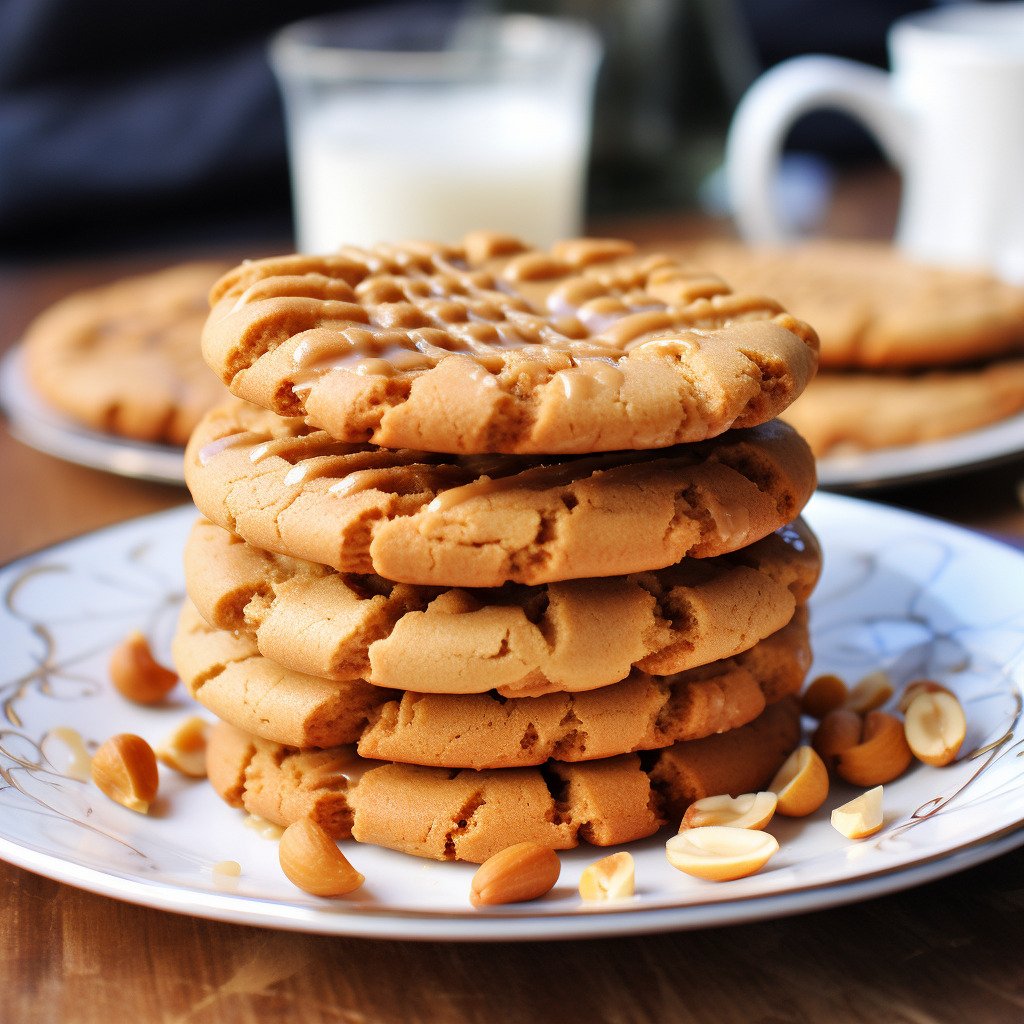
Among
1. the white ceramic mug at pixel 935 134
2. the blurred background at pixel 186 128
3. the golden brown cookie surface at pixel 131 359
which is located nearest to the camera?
the golden brown cookie surface at pixel 131 359

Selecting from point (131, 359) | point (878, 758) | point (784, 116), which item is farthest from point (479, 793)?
point (784, 116)

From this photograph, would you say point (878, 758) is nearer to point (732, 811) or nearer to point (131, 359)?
point (732, 811)

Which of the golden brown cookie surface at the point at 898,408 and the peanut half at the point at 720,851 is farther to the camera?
the golden brown cookie surface at the point at 898,408

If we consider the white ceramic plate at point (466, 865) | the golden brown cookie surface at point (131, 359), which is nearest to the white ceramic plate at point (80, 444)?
the golden brown cookie surface at point (131, 359)

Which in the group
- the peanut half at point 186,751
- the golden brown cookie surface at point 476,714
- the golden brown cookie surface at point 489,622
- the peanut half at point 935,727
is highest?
the golden brown cookie surface at point 489,622

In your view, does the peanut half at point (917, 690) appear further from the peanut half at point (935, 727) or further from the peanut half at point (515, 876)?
the peanut half at point (515, 876)

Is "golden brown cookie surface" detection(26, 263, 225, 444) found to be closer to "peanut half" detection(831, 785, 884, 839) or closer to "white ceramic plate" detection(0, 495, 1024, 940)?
"white ceramic plate" detection(0, 495, 1024, 940)
